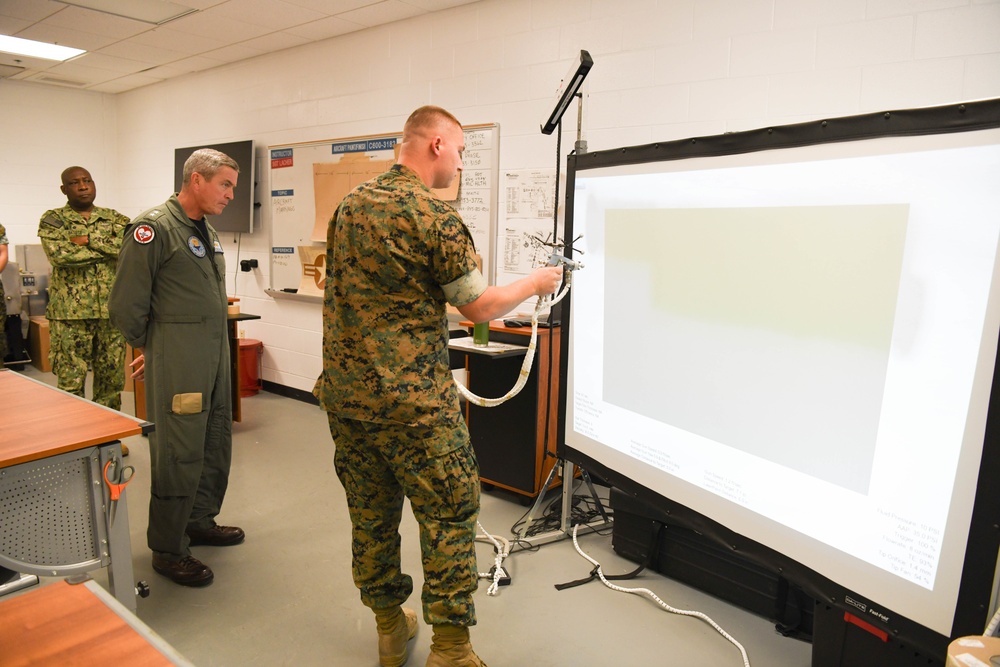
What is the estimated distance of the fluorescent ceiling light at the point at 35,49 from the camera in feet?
17.0

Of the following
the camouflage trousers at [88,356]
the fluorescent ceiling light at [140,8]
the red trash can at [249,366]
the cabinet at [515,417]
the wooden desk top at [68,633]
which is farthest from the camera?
the red trash can at [249,366]

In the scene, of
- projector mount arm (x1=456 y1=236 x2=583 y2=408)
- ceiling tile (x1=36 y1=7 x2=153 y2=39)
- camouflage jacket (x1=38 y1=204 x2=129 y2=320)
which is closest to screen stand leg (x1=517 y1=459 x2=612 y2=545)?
projector mount arm (x1=456 y1=236 x2=583 y2=408)

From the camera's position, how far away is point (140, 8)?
4.27 meters

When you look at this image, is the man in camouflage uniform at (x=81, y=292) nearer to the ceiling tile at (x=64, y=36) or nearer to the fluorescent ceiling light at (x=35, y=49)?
the ceiling tile at (x=64, y=36)

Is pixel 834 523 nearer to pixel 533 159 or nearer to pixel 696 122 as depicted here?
pixel 696 122

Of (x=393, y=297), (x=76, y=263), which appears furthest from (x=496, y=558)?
(x=76, y=263)

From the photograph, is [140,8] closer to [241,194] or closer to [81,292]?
[241,194]

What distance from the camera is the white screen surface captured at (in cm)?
112

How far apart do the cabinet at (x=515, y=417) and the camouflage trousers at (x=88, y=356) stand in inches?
86.5

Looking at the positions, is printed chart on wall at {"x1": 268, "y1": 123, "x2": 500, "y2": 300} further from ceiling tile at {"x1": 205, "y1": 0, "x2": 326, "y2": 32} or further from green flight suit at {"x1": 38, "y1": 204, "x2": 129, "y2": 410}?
green flight suit at {"x1": 38, "y1": 204, "x2": 129, "y2": 410}

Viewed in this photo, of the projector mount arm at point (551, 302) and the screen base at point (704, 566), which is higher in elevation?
the projector mount arm at point (551, 302)

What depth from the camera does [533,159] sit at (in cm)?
360

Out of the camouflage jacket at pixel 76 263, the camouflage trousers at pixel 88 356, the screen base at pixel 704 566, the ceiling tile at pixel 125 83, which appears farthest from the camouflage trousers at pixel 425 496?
the ceiling tile at pixel 125 83

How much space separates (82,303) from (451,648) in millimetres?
3191
